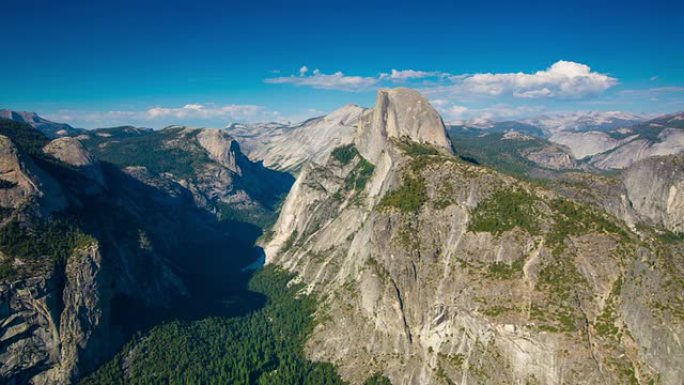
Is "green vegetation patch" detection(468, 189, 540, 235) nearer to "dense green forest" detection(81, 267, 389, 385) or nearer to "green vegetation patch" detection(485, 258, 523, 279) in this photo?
"green vegetation patch" detection(485, 258, 523, 279)

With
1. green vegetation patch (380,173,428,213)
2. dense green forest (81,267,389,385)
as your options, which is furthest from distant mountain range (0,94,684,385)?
dense green forest (81,267,389,385)

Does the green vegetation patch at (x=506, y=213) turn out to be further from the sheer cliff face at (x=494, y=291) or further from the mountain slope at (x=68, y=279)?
the mountain slope at (x=68, y=279)

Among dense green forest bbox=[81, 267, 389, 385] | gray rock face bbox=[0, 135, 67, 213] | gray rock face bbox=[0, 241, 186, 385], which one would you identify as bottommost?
dense green forest bbox=[81, 267, 389, 385]

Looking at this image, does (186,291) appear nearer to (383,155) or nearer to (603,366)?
(383,155)

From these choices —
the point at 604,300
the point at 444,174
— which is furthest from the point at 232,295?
the point at 604,300

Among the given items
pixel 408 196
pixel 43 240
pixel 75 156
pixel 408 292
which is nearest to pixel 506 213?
pixel 408 196

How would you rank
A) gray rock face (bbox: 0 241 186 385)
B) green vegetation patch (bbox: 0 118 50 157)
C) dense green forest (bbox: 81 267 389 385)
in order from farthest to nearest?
green vegetation patch (bbox: 0 118 50 157) → dense green forest (bbox: 81 267 389 385) → gray rock face (bbox: 0 241 186 385)
